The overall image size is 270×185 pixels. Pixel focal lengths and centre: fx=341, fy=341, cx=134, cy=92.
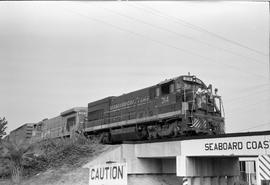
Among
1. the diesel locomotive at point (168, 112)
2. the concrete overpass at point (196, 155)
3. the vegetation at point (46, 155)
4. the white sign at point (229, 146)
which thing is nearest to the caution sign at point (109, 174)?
the concrete overpass at point (196, 155)

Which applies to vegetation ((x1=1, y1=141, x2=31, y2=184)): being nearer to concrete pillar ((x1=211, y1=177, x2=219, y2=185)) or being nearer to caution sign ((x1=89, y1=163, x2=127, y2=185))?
concrete pillar ((x1=211, y1=177, x2=219, y2=185))

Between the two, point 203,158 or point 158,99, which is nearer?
point 203,158

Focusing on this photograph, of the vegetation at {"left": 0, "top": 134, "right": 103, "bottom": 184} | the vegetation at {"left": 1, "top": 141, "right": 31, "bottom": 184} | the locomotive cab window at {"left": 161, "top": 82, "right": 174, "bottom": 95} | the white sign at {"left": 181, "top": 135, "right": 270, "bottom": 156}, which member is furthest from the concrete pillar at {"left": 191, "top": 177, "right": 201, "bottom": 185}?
the vegetation at {"left": 1, "top": 141, "right": 31, "bottom": 184}

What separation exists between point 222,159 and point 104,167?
8.53m

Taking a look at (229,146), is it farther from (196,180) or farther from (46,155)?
(46,155)

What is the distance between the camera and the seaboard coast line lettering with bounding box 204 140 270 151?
8.23 metres

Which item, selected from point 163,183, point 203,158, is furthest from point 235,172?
point 163,183

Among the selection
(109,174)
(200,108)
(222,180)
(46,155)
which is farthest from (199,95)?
(109,174)

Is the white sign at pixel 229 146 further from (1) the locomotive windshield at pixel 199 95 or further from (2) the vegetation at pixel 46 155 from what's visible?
(2) the vegetation at pixel 46 155

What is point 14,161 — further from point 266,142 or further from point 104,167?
point 104,167

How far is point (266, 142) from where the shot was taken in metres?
8.15

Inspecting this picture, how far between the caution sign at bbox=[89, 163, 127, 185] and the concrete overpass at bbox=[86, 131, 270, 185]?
384cm

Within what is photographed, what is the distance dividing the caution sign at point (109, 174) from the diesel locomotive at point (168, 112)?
794 centimetres

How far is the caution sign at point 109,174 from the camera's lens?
3.70 meters
